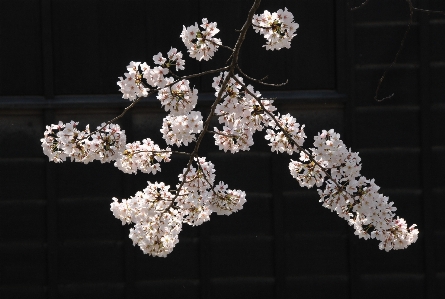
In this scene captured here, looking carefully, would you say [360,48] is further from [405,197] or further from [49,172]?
[49,172]

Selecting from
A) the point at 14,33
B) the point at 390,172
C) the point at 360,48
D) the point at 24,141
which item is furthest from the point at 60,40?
the point at 390,172

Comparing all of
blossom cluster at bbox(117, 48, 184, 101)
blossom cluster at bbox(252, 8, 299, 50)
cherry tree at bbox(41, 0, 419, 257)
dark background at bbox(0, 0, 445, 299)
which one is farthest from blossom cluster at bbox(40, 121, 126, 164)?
dark background at bbox(0, 0, 445, 299)

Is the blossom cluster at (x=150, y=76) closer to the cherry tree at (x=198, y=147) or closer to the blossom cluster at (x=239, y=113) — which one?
the cherry tree at (x=198, y=147)

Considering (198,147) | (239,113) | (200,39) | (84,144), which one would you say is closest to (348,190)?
(239,113)

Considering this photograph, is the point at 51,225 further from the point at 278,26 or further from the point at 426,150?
the point at 278,26

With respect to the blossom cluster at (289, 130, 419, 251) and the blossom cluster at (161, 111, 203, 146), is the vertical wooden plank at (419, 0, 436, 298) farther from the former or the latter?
the blossom cluster at (161, 111, 203, 146)

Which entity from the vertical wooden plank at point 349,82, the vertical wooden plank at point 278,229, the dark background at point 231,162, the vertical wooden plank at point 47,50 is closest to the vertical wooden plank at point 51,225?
the dark background at point 231,162
